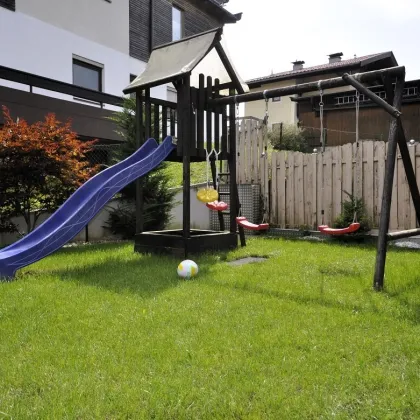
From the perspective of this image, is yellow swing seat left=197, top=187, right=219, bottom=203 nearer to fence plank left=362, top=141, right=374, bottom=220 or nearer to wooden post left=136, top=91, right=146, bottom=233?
wooden post left=136, top=91, right=146, bottom=233

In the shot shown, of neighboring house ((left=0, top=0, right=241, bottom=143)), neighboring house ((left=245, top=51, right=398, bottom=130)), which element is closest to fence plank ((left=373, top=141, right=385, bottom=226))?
neighboring house ((left=0, top=0, right=241, bottom=143))

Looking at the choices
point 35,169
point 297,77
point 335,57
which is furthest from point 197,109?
point 335,57

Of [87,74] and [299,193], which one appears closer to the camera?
[299,193]

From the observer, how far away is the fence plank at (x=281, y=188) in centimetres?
964

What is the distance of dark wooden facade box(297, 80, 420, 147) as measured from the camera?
19.9 meters

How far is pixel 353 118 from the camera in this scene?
67.9 ft

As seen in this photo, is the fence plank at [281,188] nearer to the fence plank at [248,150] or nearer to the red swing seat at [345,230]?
the fence plank at [248,150]

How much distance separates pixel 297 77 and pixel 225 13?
8262 millimetres

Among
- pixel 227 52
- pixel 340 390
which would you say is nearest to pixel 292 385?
pixel 340 390

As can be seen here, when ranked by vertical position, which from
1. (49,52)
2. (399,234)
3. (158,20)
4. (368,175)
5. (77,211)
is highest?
(158,20)

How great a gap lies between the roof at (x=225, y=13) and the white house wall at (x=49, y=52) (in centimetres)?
564

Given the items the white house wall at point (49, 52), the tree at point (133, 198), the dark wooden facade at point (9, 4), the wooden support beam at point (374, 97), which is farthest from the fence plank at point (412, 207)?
the dark wooden facade at point (9, 4)

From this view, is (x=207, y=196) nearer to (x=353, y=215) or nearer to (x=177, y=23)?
(x=353, y=215)

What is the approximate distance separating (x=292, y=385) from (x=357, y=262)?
13.0 ft
